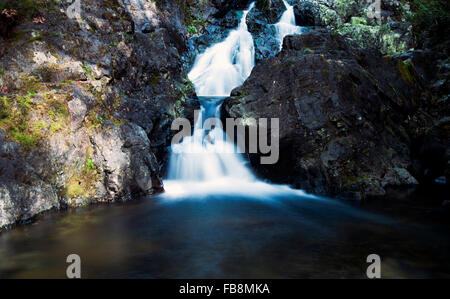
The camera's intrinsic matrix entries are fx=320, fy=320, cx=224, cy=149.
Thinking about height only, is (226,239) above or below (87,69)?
below

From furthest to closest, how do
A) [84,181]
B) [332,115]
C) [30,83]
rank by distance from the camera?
[332,115] → [30,83] → [84,181]

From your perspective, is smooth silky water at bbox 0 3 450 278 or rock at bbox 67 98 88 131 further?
rock at bbox 67 98 88 131

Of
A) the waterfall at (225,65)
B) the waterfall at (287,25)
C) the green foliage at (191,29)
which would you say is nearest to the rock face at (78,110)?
the waterfall at (225,65)

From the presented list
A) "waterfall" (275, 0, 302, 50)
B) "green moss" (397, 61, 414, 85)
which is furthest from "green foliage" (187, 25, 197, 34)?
"green moss" (397, 61, 414, 85)

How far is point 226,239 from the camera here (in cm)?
609

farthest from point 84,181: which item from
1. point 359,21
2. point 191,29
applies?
point 359,21

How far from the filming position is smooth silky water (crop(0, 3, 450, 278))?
4.75 meters

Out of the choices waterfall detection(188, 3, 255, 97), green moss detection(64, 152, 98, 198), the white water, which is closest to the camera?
green moss detection(64, 152, 98, 198)

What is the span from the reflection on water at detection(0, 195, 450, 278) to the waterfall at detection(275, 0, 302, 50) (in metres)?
16.3

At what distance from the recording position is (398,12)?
23625 mm

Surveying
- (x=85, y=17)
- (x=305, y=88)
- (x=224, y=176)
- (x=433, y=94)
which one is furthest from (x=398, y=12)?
(x=85, y=17)

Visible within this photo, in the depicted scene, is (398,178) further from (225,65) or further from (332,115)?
(225,65)

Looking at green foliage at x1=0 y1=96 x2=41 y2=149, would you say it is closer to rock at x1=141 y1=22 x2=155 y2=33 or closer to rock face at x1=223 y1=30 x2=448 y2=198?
rock face at x1=223 y1=30 x2=448 y2=198

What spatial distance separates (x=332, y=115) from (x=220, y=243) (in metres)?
6.46
